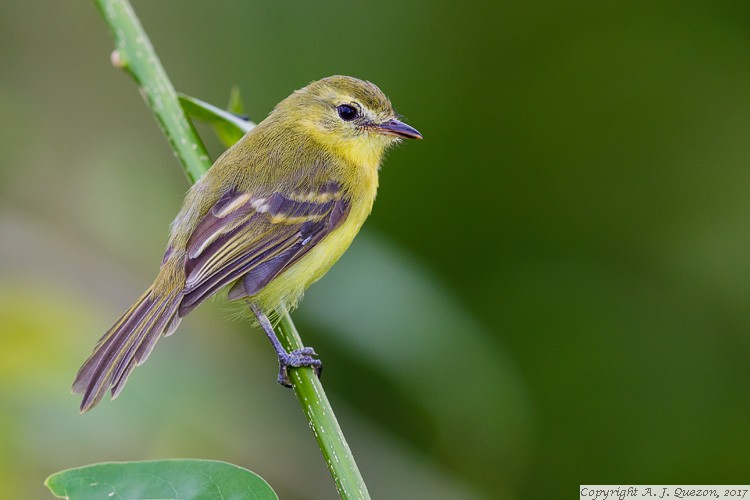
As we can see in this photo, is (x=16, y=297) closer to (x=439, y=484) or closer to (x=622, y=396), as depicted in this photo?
(x=439, y=484)

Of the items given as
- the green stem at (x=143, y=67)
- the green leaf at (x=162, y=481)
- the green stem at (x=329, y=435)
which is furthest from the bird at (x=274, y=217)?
the green leaf at (x=162, y=481)

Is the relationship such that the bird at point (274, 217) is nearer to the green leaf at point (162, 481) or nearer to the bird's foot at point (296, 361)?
the bird's foot at point (296, 361)

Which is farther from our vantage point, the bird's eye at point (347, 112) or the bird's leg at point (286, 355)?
the bird's eye at point (347, 112)

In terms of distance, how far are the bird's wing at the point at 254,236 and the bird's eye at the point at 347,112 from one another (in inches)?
14.3

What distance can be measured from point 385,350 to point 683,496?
1.09 meters

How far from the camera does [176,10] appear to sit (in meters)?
6.07

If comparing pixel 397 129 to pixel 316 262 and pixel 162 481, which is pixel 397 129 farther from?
pixel 162 481

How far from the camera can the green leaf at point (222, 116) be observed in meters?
2.96

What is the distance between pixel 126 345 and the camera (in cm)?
288

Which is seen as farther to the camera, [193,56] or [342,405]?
[193,56]

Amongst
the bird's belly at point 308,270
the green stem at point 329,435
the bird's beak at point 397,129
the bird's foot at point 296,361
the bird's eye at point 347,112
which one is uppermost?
the bird's eye at point 347,112

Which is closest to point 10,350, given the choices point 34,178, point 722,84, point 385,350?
point 385,350

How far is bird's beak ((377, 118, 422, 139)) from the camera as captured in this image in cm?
377

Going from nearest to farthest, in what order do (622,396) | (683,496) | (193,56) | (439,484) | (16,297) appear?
(683,496)
(16,297)
(439,484)
(622,396)
(193,56)
